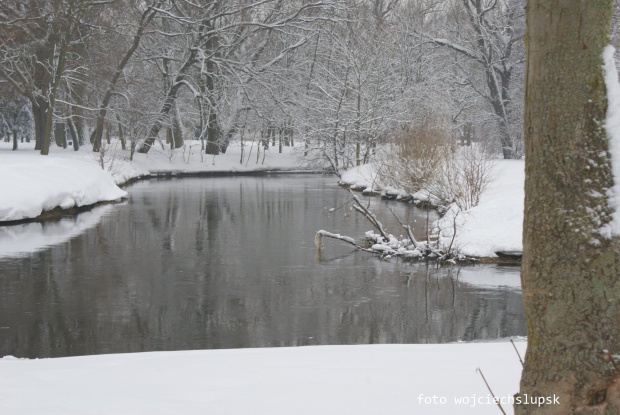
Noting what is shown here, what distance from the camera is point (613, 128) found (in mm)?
3086

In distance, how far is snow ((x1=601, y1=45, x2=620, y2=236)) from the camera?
10.0 ft

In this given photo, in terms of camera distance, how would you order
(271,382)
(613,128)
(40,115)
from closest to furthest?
1. (613,128)
2. (271,382)
3. (40,115)

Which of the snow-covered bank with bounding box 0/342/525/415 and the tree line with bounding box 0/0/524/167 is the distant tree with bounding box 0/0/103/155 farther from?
the snow-covered bank with bounding box 0/342/525/415

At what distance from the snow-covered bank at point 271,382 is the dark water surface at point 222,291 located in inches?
96.9

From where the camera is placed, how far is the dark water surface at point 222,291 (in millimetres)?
8719

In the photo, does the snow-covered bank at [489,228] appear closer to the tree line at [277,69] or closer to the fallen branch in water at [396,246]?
the fallen branch in water at [396,246]

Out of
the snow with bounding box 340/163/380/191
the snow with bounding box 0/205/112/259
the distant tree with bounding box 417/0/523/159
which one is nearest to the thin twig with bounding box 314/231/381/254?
the snow with bounding box 0/205/112/259

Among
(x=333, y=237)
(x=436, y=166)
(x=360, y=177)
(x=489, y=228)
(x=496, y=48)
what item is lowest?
(x=333, y=237)

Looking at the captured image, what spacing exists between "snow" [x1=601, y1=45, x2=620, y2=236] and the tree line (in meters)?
27.6

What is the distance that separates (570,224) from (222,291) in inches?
340

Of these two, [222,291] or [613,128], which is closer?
[613,128]

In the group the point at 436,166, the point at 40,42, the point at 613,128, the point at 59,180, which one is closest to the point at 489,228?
the point at 436,166

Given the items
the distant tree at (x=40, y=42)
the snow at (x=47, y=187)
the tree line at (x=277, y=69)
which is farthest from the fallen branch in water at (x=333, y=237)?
the distant tree at (x=40, y=42)

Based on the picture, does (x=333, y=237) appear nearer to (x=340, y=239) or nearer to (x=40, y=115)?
(x=340, y=239)
